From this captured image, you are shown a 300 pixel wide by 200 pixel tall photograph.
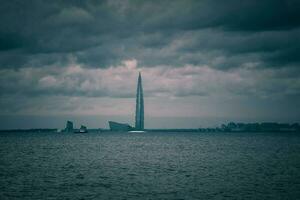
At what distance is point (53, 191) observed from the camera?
5309 centimetres

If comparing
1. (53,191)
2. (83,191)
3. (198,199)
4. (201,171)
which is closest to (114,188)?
(83,191)

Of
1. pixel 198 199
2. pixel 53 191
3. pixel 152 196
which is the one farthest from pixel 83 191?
pixel 198 199

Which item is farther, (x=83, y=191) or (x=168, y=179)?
(x=168, y=179)

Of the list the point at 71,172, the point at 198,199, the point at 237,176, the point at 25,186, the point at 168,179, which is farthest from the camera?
the point at 71,172

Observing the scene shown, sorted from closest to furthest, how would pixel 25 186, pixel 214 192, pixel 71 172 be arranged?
pixel 214 192 < pixel 25 186 < pixel 71 172

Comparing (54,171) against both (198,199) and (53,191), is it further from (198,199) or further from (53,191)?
(198,199)

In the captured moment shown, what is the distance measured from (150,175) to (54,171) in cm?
2081

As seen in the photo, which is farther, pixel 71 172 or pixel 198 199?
→ pixel 71 172

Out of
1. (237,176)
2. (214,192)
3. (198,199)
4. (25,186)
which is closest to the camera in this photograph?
(198,199)

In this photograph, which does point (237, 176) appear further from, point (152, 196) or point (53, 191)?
point (53, 191)

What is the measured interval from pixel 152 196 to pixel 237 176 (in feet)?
81.2

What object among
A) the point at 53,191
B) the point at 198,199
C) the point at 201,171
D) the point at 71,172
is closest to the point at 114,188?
the point at 53,191

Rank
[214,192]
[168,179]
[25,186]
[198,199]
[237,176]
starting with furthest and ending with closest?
[237,176] < [168,179] < [25,186] < [214,192] < [198,199]

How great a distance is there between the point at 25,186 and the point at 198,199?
1072 inches
